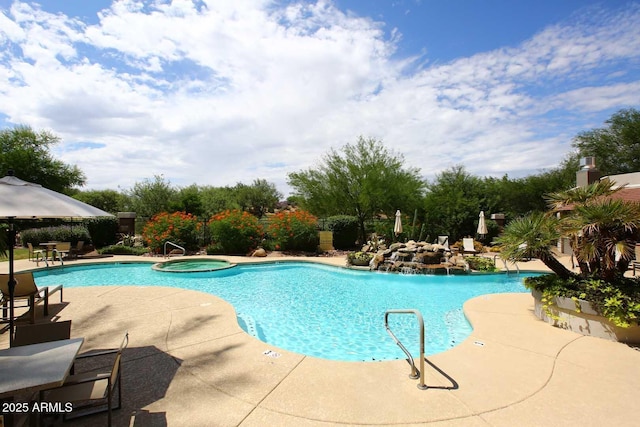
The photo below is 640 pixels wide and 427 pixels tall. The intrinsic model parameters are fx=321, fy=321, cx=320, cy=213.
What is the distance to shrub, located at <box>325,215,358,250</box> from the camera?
18.3m

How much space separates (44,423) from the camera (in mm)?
2861

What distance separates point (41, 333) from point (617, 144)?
40.3 metres

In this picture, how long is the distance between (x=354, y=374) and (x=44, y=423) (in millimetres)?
3042

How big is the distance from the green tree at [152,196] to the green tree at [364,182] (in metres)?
14.5

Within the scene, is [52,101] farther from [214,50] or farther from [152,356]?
[152,356]

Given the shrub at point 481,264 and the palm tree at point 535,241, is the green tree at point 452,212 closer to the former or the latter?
the shrub at point 481,264

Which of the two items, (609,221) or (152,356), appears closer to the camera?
(152,356)

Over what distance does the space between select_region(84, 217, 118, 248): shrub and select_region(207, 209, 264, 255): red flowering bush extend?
541 centimetres

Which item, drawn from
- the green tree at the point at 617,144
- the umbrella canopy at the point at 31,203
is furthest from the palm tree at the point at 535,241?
the green tree at the point at 617,144

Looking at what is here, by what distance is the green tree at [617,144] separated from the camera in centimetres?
2798

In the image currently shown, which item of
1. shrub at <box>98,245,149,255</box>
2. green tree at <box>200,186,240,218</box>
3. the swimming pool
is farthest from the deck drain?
green tree at <box>200,186,240,218</box>

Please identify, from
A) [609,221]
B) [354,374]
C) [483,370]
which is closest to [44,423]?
[354,374]

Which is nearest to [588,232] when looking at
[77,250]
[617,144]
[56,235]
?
[77,250]

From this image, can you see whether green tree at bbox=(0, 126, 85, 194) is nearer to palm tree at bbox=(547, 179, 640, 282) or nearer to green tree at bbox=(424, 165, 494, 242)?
green tree at bbox=(424, 165, 494, 242)
